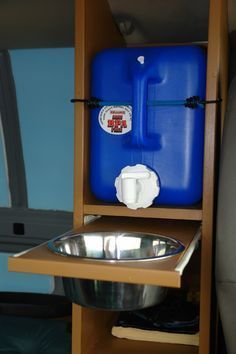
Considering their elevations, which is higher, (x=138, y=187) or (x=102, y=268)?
(x=138, y=187)

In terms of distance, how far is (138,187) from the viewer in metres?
1.19

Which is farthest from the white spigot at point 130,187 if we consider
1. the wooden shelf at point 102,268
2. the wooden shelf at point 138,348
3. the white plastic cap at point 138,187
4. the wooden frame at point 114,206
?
the wooden shelf at point 138,348

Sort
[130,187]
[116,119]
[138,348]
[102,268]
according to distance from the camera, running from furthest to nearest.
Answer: [138,348], [116,119], [130,187], [102,268]

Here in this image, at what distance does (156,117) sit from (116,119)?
128mm

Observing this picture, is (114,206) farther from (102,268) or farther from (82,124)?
(102,268)

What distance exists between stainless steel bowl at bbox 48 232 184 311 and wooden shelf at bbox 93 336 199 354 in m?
0.40

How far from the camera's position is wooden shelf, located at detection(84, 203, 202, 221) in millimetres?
1225

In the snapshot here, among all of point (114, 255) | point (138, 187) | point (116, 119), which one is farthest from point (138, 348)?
point (116, 119)

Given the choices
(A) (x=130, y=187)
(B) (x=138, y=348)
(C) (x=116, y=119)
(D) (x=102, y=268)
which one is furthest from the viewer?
(B) (x=138, y=348)

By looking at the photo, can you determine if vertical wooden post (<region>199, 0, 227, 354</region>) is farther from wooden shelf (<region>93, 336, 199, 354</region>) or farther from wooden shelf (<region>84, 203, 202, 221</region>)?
wooden shelf (<region>93, 336, 199, 354</region>)

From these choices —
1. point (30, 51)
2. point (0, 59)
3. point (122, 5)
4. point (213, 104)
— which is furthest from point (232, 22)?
point (0, 59)

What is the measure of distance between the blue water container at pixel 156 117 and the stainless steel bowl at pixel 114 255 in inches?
5.9

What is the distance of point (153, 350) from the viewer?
1.42 meters

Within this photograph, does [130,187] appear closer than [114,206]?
Yes
